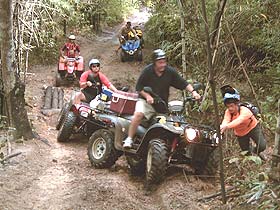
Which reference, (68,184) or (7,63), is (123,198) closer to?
(68,184)

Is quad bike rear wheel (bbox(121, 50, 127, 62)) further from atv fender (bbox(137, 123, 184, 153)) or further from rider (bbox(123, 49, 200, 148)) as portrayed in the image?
atv fender (bbox(137, 123, 184, 153))

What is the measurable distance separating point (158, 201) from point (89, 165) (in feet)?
7.30

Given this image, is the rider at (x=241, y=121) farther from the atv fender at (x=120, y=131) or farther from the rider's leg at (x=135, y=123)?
the atv fender at (x=120, y=131)

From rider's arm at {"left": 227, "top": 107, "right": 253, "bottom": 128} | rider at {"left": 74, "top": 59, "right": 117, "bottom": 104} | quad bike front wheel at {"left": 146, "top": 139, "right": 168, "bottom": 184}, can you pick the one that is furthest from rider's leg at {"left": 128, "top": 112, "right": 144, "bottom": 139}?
rider at {"left": 74, "top": 59, "right": 117, "bottom": 104}

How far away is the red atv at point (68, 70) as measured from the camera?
14.6 m

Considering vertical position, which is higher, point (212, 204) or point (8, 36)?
point (8, 36)

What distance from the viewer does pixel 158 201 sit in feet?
19.6

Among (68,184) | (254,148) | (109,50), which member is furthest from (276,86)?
(109,50)

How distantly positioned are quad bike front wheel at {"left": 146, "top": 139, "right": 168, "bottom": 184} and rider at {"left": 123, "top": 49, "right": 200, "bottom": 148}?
0.62 meters

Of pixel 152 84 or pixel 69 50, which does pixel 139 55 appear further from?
pixel 152 84

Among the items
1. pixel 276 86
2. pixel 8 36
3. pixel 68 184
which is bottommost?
pixel 68 184

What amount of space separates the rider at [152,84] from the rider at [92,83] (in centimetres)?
261

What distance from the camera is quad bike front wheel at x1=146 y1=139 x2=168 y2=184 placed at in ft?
19.9

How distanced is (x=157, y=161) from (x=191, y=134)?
59cm
